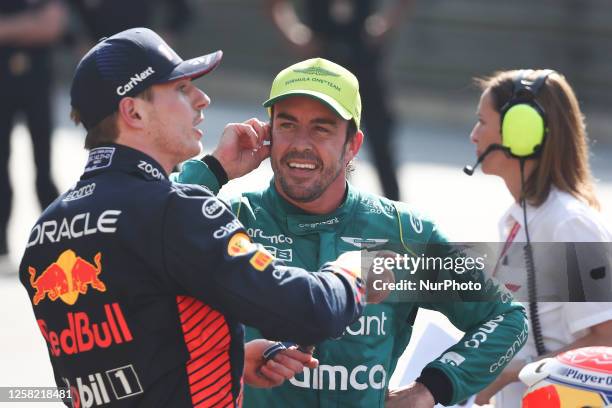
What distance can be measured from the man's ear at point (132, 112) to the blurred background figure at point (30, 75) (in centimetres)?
561

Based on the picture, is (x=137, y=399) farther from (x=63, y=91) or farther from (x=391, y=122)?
(x=63, y=91)

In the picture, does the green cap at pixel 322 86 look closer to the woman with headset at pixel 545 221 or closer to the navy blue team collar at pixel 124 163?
the navy blue team collar at pixel 124 163

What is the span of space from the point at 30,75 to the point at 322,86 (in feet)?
17.3

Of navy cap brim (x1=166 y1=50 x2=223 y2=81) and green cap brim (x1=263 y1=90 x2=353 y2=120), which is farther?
green cap brim (x1=263 y1=90 x2=353 y2=120)

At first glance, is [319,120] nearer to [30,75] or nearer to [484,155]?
[484,155]

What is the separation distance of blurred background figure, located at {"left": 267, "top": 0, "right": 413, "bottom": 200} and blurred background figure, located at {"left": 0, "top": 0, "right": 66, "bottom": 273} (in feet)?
6.97

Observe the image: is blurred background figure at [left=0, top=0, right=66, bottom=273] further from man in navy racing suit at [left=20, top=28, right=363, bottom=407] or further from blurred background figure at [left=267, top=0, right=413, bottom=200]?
man in navy racing suit at [left=20, top=28, right=363, bottom=407]

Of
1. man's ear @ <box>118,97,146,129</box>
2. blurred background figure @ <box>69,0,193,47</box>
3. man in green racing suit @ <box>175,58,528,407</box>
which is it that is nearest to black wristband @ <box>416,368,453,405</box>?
man in green racing suit @ <box>175,58,528,407</box>

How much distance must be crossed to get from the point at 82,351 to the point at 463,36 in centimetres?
1387

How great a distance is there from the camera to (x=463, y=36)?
16734 mm

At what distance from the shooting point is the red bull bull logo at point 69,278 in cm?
328

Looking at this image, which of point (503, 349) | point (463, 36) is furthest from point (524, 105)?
point (463, 36)

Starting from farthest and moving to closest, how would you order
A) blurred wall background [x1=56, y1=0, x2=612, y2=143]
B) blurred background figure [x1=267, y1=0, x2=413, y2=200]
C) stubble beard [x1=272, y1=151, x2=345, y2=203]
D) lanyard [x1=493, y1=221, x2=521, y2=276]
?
blurred wall background [x1=56, y1=0, x2=612, y2=143], blurred background figure [x1=267, y1=0, x2=413, y2=200], lanyard [x1=493, y1=221, x2=521, y2=276], stubble beard [x1=272, y1=151, x2=345, y2=203]

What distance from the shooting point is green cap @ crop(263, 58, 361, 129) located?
398cm
